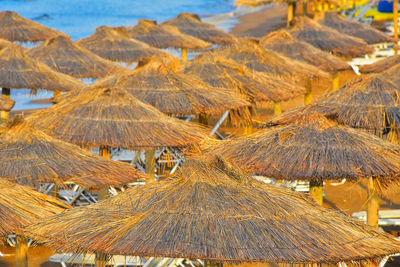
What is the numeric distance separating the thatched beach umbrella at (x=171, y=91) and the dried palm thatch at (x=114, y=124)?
1330 mm

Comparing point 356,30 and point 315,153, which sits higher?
point 315,153

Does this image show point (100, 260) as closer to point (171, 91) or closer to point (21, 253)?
point (21, 253)

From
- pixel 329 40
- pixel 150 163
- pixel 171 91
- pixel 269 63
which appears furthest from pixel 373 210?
pixel 329 40

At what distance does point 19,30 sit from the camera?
63.7 feet

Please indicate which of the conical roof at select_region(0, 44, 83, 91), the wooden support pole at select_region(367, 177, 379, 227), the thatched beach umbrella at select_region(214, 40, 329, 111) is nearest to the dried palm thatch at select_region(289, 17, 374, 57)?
the thatched beach umbrella at select_region(214, 40, 329, 111)

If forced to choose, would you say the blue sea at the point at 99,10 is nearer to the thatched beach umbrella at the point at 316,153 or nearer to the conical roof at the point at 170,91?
the conical roof at the point at 170,91

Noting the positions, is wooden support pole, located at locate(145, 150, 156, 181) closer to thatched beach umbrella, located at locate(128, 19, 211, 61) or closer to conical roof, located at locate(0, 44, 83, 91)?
conical roof, located at locate(0, 44, 83, 91)

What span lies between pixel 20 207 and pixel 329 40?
1428 centimetres

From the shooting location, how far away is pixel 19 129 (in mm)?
7520

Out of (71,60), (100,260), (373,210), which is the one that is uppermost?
(100,260)

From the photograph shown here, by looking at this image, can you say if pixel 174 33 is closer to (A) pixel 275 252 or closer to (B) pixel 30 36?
(B) pixel 30 36

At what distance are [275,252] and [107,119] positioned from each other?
174 inches

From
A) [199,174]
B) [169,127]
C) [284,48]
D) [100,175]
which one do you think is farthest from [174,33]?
[199,174]

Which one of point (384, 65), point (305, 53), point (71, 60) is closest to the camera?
point (384, 65)
